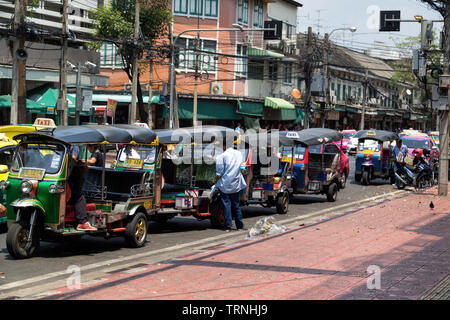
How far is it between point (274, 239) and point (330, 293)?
167 inches

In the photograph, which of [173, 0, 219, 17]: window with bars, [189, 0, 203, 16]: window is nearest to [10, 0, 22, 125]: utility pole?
[173, 0, 219, 17]: window with bars

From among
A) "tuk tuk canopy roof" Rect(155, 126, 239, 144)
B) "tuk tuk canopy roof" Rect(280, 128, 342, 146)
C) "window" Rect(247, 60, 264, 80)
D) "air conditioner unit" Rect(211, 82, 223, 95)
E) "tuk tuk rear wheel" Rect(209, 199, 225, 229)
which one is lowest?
"tuk tuk rear wheel" Rect(209, 199, 225, 229)

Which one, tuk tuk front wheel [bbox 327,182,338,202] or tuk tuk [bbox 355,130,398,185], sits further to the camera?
tuk tuk [bbox 355,130,398,185]

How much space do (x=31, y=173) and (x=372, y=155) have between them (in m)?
17.4

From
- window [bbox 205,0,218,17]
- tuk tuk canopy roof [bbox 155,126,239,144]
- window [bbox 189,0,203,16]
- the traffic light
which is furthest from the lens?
window [bbox 205,0,218,17]

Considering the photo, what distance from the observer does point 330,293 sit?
7.68 m

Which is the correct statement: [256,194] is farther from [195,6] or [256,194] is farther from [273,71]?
[273,71]

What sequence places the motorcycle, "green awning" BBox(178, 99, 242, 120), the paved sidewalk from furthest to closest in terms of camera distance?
"green awning" BBox(178, 99, 242, 120)
the motorcycle
the paved sidewalk

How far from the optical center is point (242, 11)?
4662 cm

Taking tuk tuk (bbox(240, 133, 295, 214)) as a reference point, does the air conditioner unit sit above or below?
above

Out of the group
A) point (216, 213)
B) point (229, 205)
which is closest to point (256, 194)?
point (216, 213)

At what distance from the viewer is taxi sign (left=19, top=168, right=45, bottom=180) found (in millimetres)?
10094

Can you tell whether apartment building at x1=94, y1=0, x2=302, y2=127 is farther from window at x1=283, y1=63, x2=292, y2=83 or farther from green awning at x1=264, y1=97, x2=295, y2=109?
window at x1=283, y1=63, x2=292, y2=83

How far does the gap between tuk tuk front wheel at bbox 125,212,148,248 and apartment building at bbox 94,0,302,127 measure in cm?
2940
